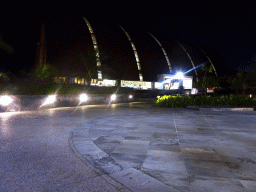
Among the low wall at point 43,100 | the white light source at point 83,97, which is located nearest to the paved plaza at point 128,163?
the low wall at point 43,100

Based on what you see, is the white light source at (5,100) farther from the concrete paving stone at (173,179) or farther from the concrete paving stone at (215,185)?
the concrete paving stone at (215,185)

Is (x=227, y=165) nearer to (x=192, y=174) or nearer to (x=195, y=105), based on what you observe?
(x=192, y=174)

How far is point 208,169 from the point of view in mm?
4023

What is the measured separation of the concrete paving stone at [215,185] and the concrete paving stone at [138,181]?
1.31 ft

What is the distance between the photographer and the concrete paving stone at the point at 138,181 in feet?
10.5

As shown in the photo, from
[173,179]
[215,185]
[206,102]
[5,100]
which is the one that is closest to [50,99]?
[5,100]

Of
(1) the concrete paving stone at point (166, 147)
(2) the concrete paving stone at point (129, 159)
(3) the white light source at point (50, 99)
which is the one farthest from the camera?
(3) the white light source at point (50, 99)

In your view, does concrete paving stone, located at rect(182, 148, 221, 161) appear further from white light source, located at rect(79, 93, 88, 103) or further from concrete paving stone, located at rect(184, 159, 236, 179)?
white light source, located at rect(79, 93, 88, 103)

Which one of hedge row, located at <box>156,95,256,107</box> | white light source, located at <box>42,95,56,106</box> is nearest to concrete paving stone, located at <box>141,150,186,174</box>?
white light source, located at <box>42,95,56,106</box>

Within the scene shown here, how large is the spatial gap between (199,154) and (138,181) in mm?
2133

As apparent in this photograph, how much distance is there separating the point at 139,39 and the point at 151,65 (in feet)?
26.8

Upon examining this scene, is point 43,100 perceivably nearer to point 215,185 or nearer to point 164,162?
point 164,162

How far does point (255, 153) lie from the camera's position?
5.14 metres

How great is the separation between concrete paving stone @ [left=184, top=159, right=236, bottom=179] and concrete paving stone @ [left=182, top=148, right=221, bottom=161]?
231 mm
